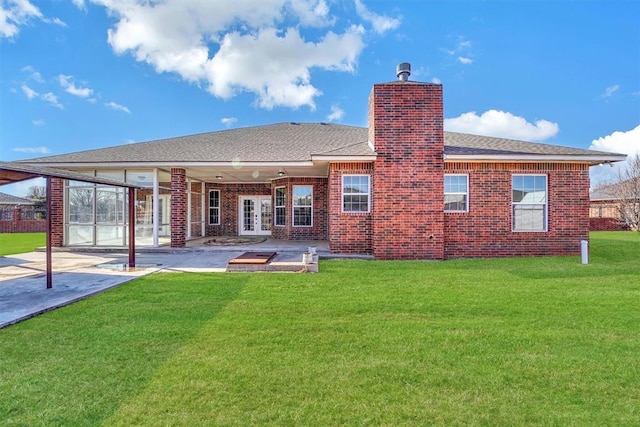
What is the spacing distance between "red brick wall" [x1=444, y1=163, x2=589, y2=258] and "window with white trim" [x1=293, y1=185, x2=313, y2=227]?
669cm

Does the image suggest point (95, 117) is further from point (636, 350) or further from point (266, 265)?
point (636, 350)

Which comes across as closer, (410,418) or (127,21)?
(410,418)

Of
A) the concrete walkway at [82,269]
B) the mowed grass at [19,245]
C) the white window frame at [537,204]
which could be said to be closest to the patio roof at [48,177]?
the concrete walkway at [82,269]

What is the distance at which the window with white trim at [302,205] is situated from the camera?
52.7 ft

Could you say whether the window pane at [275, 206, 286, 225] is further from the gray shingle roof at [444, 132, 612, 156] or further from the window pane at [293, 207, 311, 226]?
the gray shingle roof at [444, 132, 612, 156]

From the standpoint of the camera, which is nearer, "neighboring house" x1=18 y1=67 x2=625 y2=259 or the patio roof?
the patio roof

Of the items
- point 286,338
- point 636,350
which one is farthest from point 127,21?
point 636,350

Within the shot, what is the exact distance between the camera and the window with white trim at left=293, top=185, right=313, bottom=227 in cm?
1608

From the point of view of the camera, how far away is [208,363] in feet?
11.7

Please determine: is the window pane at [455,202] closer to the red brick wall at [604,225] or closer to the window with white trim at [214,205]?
the window with white trim at [214,205]

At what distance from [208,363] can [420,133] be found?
922 cm

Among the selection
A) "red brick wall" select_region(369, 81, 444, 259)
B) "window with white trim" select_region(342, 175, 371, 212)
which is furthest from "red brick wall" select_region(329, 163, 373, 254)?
"red brick wall" select_region(369, 81, 444, 259)

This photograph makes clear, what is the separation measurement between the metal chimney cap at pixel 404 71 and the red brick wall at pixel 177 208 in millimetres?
8482

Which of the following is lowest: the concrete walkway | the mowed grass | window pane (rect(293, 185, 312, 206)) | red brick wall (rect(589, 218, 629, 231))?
the concrete walkway
